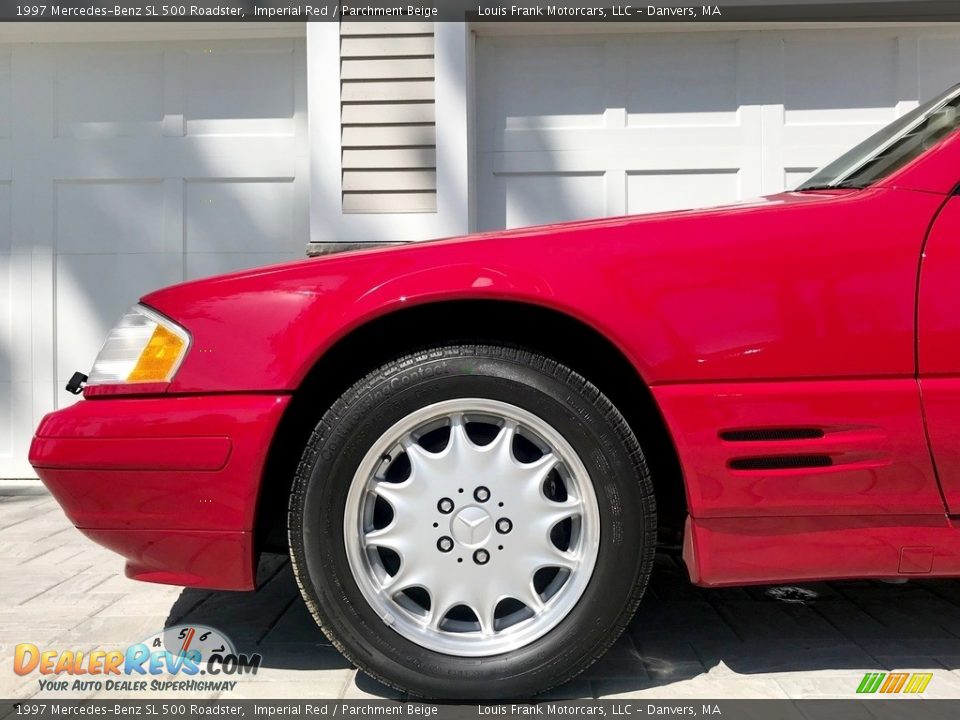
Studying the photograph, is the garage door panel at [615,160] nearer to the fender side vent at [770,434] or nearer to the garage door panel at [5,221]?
the garage door panel at [5,221]

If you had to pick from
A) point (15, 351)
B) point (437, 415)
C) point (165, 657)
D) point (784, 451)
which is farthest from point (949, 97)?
point (15, 351)

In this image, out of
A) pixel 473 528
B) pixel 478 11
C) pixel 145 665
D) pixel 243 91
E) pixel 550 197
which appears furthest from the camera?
pixel 243 91

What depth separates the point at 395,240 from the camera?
4.91 meters

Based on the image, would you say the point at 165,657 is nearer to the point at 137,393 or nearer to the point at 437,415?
the point at 137,393

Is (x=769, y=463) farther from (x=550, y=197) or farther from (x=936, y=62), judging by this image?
(x=936, y=62)

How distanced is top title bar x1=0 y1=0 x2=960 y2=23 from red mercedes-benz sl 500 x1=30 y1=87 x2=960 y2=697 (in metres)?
3.18

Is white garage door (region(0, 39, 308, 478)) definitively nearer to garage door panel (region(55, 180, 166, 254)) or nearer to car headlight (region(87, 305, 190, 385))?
garage door panel (region(55, 180, 166, 254))

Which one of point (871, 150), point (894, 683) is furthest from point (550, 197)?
point (894, 683)

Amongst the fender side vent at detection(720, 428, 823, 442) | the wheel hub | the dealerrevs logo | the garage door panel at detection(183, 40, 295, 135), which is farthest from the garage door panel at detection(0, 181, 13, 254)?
the fender side vent at detection(720, 428, 823, 442)

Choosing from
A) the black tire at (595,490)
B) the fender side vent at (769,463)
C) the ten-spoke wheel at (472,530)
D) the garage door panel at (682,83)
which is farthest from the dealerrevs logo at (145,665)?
the garage door panel at (682,83)

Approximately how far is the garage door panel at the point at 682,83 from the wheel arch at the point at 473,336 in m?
3.21

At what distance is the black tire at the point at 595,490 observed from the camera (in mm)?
1896

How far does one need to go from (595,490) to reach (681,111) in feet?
11.7

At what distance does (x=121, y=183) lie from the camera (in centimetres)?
511
